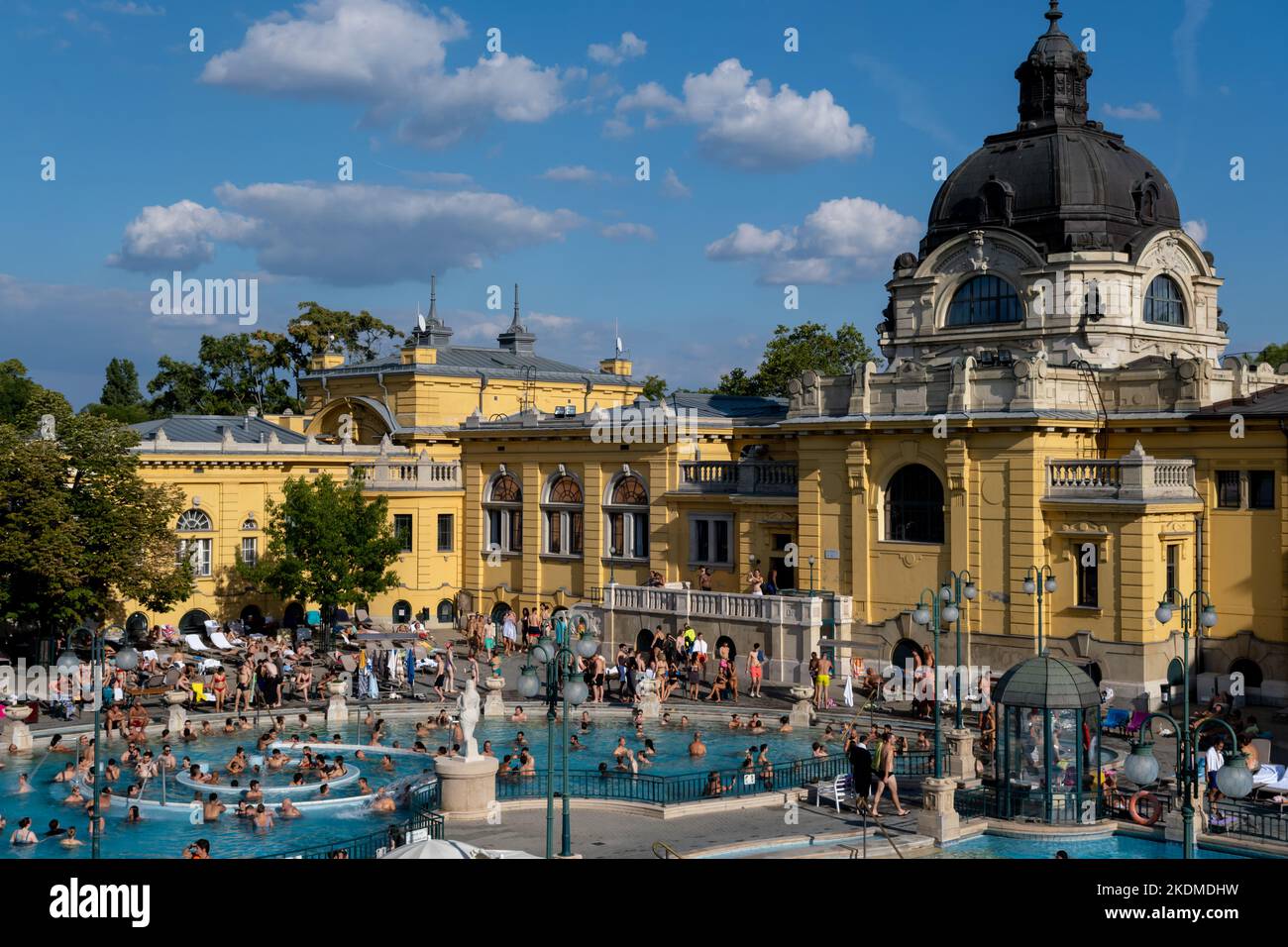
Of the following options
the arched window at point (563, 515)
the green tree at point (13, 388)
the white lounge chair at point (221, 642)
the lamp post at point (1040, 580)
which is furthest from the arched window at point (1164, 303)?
the green tree at point (13, 388)

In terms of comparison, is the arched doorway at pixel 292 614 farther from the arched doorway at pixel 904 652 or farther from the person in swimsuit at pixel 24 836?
the person in swimsuit at pixel 24 836

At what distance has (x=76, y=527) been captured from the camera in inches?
1582

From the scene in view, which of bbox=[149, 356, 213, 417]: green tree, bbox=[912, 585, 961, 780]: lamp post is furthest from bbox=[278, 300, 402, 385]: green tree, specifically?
bbox=[912, 585, 961, 780]: lamp post

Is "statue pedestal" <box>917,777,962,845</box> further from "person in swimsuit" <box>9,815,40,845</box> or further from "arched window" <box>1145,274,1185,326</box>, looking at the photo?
"arched window" <box>1145,274,1185,326</box>

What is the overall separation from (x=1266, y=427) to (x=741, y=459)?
53.5 feet

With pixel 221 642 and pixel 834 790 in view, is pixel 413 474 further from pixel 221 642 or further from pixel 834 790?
pixel 834 790

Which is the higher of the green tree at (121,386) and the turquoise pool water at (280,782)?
the green tree at (121,386)

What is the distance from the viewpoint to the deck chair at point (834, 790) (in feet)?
86.5

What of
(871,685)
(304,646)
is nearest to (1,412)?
(304,646)

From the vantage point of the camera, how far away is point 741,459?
47812 millimetres

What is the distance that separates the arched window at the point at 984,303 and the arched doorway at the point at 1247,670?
11.9 metres

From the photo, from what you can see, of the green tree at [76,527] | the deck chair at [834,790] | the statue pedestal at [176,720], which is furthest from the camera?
the green tree at [76,527]

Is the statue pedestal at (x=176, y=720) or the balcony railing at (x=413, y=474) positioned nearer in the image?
the statue pedestal at (x=176, y=720)
